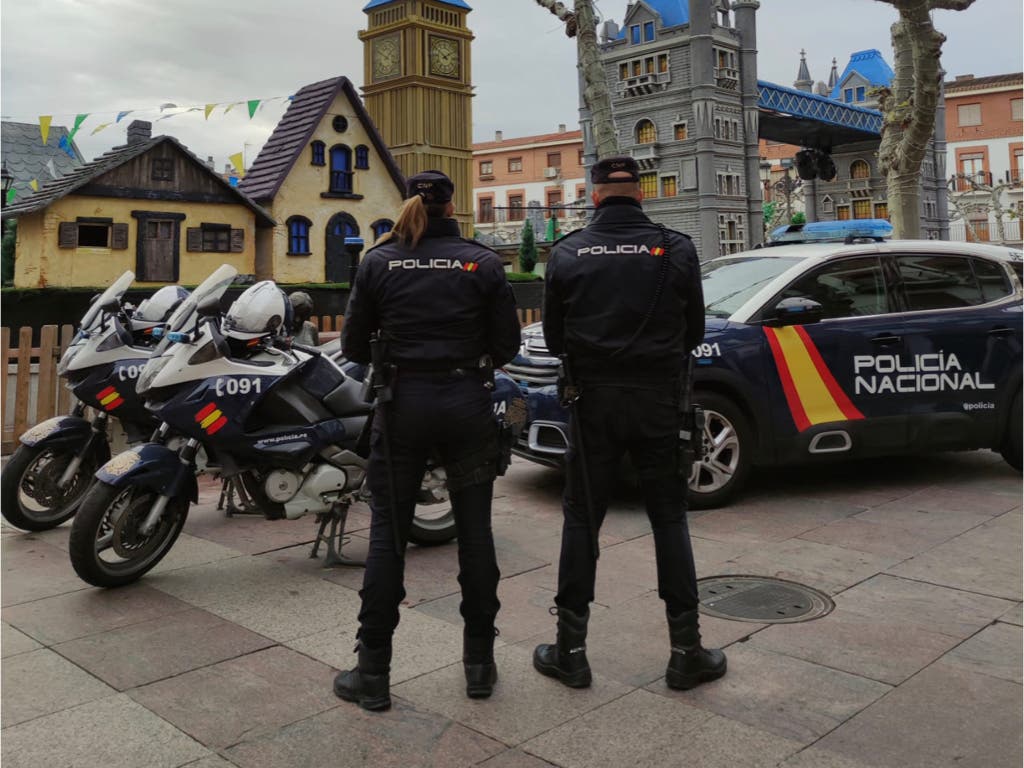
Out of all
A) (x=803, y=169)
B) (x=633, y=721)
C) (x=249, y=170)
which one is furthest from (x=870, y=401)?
(x=249, y=170)

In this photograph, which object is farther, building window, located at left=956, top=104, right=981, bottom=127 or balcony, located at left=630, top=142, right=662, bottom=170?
building window, located at left=956, top=104, right=981, bottom=127

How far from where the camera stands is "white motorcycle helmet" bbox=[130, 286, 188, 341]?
20.2 feet

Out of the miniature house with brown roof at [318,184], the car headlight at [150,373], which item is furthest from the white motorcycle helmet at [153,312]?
the miniature house with brown roof at [318,184]

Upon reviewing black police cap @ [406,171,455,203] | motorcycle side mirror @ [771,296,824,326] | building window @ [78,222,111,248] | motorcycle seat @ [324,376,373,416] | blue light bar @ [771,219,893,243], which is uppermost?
building window @ [78,222,111,248]

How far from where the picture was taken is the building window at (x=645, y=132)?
40.6 m

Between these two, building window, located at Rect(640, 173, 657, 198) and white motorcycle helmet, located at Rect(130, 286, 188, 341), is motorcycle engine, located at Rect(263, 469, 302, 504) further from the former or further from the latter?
building window, located at Rect(640, 173, 657, 198)

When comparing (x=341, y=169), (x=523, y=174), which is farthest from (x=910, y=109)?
(x=523, y=174)

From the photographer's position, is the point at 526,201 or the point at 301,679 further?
the point at 526,201

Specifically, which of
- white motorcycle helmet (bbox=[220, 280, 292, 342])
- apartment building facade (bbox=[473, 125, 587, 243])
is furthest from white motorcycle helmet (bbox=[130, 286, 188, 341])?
apartment building facade (bbox=[473, 125, 587, 243])

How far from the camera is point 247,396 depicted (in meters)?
4.84

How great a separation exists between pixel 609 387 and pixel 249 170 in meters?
30.3

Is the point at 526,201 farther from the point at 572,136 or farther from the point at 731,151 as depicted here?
the point at 731,151

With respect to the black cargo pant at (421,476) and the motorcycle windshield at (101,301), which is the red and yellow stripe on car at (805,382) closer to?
the black cargo pant at (421,476)

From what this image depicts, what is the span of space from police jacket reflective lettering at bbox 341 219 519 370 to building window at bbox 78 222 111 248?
2480cm
